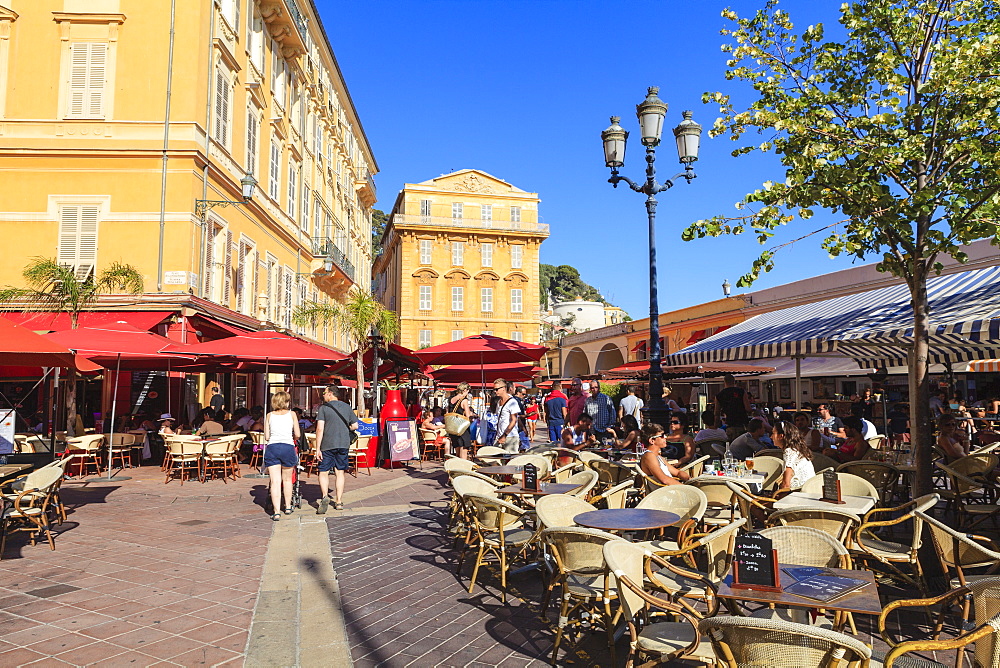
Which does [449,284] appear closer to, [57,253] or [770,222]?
[57,253]

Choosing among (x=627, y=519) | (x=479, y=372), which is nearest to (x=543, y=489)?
(x=627, y=519)

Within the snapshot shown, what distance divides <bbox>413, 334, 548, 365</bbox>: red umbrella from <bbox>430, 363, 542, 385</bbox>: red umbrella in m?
3.12

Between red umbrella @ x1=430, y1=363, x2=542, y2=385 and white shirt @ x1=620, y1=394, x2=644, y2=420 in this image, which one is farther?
red umbrella @ x1=430, y1=363, x2=542, y2=385

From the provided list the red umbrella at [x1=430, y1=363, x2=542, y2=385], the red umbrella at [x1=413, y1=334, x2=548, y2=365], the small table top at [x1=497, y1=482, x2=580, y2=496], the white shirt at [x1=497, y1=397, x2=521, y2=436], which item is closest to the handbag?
the red umbrella at [x1=413, y1=334, x2=548, y2=365]

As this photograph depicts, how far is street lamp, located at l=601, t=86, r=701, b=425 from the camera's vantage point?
9.84 metres

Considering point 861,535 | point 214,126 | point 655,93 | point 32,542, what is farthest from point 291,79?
point 861,535

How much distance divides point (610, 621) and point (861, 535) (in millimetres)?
2757

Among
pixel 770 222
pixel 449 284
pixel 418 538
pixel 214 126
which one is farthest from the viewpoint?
pixel 449 284

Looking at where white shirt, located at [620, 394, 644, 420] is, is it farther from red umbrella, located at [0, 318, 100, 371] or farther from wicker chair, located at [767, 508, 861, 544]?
red umbrella, located at [0, 318, 100, 371]

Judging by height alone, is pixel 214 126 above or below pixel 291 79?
below

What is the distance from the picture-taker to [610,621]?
11.9ft

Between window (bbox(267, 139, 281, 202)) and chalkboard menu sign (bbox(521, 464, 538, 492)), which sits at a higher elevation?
window (bbox(267, 139, 281, 202))

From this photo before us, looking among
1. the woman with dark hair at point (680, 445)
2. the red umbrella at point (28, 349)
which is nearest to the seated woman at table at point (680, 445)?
the woman with dark hair at point (680, 445)

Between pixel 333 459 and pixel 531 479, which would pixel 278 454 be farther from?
pixel 531 479
